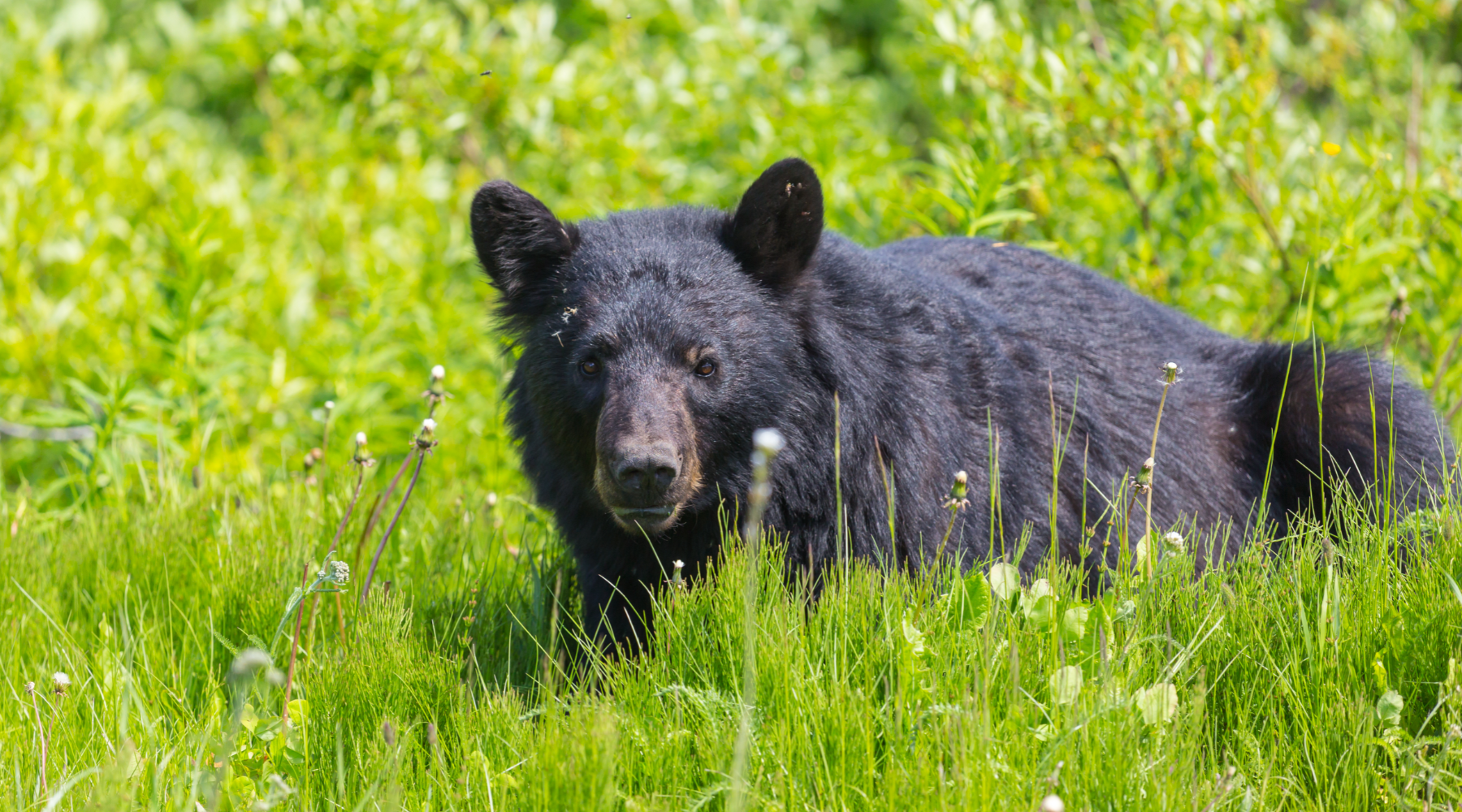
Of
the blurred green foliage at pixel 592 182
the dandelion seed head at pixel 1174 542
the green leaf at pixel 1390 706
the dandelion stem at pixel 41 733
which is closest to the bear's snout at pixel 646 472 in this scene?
the blurred green foliage at pixel 592 182

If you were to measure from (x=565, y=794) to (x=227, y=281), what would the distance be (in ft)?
17.3

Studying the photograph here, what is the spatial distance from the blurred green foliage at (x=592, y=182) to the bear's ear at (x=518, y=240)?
37cm

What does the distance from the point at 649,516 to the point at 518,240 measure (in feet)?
3.20

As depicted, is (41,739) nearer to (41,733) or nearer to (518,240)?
(41,733)

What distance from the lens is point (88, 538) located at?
4289 millimetres

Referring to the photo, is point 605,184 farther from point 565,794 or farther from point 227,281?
point 565,794

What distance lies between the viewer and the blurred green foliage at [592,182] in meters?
5.24

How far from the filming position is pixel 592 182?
266 inches

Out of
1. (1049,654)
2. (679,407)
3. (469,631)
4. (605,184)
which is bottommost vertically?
(469,631)

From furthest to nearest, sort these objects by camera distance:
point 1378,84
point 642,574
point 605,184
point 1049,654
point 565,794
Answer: point 1378,84 < point 605,184 < point 642,574 < point 1049,654 < point 565,794

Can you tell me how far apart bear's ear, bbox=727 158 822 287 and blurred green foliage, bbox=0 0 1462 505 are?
968 millimetres

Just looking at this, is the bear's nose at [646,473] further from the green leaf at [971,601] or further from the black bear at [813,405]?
the green leaf at [971,601]

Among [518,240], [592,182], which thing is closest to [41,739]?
[518,240]

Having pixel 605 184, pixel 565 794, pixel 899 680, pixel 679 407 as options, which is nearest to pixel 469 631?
pixel 679 407
